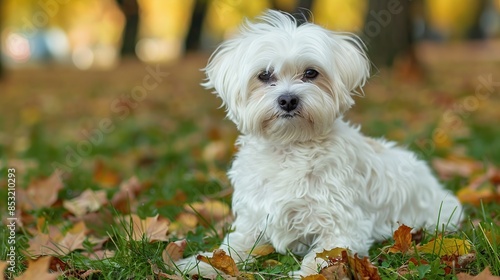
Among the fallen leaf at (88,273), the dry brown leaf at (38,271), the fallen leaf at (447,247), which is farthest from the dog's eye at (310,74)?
the dry brown leaf at (38,271)

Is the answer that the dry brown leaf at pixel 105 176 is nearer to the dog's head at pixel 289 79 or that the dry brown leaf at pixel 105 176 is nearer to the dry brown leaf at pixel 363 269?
the dog's head at pixel 289 79

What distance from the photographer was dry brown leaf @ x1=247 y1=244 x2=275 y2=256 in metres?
3.30

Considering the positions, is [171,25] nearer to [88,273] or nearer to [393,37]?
[393,37]

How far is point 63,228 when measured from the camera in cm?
383

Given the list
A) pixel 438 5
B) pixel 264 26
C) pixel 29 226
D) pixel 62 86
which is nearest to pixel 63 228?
pixel 29 226

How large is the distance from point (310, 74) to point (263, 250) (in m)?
0.91

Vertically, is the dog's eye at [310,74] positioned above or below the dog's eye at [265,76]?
above

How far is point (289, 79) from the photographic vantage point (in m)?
3.21

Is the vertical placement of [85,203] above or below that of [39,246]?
below

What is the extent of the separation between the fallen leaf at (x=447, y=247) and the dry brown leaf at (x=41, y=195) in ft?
8.18

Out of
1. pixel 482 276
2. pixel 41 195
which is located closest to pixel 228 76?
pixel 482 276

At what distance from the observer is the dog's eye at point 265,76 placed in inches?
127

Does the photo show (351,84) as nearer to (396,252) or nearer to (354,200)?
(354,200)

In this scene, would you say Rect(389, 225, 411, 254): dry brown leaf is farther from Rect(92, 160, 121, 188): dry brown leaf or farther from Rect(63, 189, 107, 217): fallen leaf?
Rect(92, 160, 121, 188): dry brown leaf
